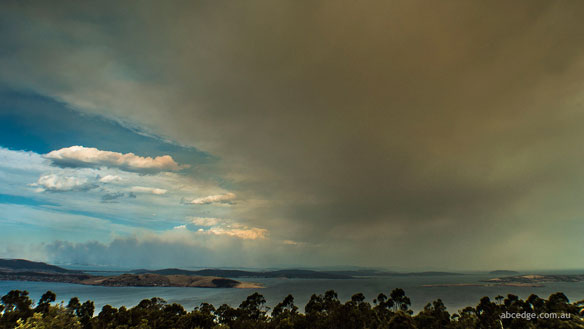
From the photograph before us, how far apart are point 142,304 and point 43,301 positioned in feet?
107

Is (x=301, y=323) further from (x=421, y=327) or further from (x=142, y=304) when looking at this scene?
(x=142, y=304)

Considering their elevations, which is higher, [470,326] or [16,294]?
[16,294]

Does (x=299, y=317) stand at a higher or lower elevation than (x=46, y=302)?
lower

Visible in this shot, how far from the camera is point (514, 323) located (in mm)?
66938

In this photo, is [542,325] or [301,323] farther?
[301,323]

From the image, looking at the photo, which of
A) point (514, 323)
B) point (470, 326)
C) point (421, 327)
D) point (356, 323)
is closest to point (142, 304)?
point (356, 323)

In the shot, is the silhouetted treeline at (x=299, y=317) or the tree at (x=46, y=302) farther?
the tree at (x=46, y=302)

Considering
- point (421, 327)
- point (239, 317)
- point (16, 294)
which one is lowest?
point (239, 317)

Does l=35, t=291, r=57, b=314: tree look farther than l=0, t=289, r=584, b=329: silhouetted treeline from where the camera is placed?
Yes

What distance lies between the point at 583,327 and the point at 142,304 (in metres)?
123

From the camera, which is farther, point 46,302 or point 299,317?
point 46,302

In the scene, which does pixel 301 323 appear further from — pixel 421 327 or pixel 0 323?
pixel 0 323

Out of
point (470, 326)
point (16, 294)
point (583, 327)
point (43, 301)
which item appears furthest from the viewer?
point (43, 301)

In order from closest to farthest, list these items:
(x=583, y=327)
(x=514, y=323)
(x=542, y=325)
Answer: (x=583, y=327) < (x=542, y=325) < (x=514, y=323)
